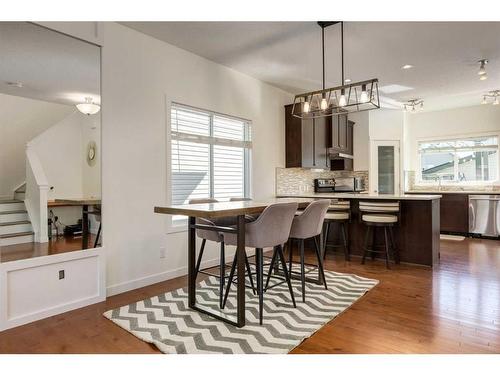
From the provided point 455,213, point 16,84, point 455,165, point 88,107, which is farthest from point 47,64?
point 455,165

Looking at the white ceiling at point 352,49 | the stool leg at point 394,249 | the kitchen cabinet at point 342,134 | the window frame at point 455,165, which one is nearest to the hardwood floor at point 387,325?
the stool leg at point 394,249

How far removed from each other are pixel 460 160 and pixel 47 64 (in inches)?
305

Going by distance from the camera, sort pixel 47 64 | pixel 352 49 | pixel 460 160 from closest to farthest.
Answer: pixel 47 64 < pixel 352 49 < pixel 460 160

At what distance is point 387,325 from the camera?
248cm

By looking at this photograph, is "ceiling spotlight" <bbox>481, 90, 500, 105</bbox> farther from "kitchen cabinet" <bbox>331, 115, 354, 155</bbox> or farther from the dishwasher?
"kitchen cabinet" <bbox>331, 115, 354, 155</bbox>

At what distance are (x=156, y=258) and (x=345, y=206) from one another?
2647 mm

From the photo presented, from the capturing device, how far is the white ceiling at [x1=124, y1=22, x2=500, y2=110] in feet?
10.9

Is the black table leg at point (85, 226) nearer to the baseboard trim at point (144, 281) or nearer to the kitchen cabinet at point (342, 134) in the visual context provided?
the baseboard trim at point (144, 281)

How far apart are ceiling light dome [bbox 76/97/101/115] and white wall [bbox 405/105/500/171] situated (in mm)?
6870

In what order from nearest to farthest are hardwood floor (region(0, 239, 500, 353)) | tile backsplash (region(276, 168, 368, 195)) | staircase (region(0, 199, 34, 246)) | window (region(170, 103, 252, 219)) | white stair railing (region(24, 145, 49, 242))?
hardwood floor (region(0, 239, 500, 353)) → staircase (region(0, 199, 34, 246)) → white stair railing (region(24, 145, 49, 242)) → window (region(170, 103, 252, 219)) → tile backsplash (region(276, 168, 368, 195))

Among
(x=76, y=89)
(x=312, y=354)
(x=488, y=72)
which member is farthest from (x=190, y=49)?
(x=488, y=72)

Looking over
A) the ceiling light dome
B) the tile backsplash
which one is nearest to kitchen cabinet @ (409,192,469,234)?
the tile backsplash

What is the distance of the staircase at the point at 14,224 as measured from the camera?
255 cm

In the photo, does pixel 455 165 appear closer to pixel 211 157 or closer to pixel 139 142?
pixel 211 157
